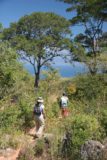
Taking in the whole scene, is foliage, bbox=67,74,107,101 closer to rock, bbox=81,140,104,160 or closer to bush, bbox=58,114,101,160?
bush, bbox=58,114,101,160

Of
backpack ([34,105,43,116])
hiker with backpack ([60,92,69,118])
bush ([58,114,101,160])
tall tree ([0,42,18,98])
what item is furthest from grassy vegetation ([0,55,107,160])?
backpack ([34,105,43,116])

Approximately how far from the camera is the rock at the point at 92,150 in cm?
1498

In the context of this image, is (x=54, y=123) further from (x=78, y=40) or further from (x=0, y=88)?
(x=78, y=40)

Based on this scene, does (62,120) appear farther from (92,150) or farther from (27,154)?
(92,150)

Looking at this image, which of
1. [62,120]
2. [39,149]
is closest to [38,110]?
[62,120]

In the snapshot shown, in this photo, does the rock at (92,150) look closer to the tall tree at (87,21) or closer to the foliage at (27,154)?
the foliage at (27,154)

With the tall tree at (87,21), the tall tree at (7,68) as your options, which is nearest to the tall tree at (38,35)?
the tall tree at (87,21)

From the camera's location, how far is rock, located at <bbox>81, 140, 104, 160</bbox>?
1498 centimetres

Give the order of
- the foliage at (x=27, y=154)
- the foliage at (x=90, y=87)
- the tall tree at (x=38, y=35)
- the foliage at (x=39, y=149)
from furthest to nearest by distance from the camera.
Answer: the tall tree at (x=38, y=35)
the foliage at (x=90, y=87)
the foliage at (x=39, y=149)
the foliage at (x=27, y=154)

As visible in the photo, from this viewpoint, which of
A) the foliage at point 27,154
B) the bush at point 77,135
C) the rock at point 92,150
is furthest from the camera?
the foliage at point 27,154

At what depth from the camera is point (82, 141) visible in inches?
618

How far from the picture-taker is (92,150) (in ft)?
49.8

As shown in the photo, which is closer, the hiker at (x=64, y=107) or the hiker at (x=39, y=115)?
the hiker at (x=39, y=115)

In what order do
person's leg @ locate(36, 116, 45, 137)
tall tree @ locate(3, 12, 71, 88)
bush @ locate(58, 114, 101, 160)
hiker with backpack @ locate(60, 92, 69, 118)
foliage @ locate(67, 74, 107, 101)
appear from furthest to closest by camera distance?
tall tree @ locate(3, 12, 71, 88) → foliage @ locate(67, 74, 107, 101) → hiker with backpack @ locate(60, 92, 69, 118) → person's leg @ locate(36, 116, 45, 137) → bush @ locate(58, 114, 101, 160)
